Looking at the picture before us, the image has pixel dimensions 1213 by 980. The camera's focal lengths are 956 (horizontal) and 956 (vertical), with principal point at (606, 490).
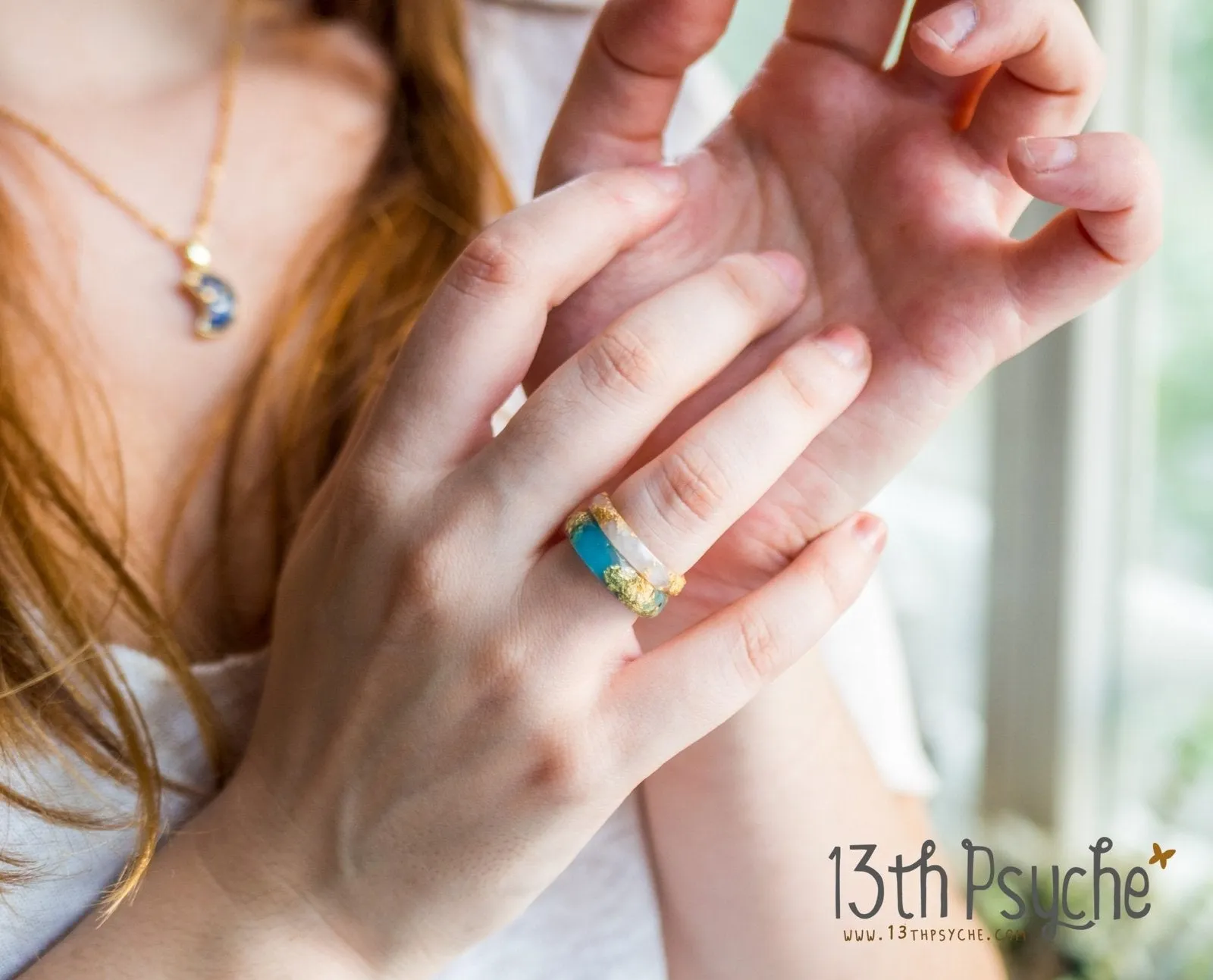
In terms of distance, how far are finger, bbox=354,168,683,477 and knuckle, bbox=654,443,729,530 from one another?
0.35 feet

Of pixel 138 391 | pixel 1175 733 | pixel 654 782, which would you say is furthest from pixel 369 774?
pixel 1175 733

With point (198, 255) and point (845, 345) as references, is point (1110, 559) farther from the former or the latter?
point (198, 255)

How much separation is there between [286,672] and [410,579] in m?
0.13

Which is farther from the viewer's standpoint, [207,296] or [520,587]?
[207,296]

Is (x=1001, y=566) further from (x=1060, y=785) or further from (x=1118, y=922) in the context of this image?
(x=1118, y=922)

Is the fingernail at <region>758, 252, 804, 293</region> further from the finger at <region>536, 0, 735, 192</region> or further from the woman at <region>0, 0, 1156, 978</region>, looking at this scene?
the finger at <region>536, 0, 735, 192</region>

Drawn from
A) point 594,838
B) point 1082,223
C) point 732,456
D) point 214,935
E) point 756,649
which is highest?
point 1082,223

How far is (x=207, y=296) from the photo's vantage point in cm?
76

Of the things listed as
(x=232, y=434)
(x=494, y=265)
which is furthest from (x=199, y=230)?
(x=494, y=265)

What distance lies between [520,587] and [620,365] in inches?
4.9

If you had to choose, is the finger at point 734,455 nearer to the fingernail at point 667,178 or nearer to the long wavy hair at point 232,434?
the fingernail at point 667,178

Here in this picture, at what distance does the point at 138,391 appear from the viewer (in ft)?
2.37

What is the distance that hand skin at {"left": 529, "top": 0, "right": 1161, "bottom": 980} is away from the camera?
1.51ft

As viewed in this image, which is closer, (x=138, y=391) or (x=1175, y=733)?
(x=138, y=391)
